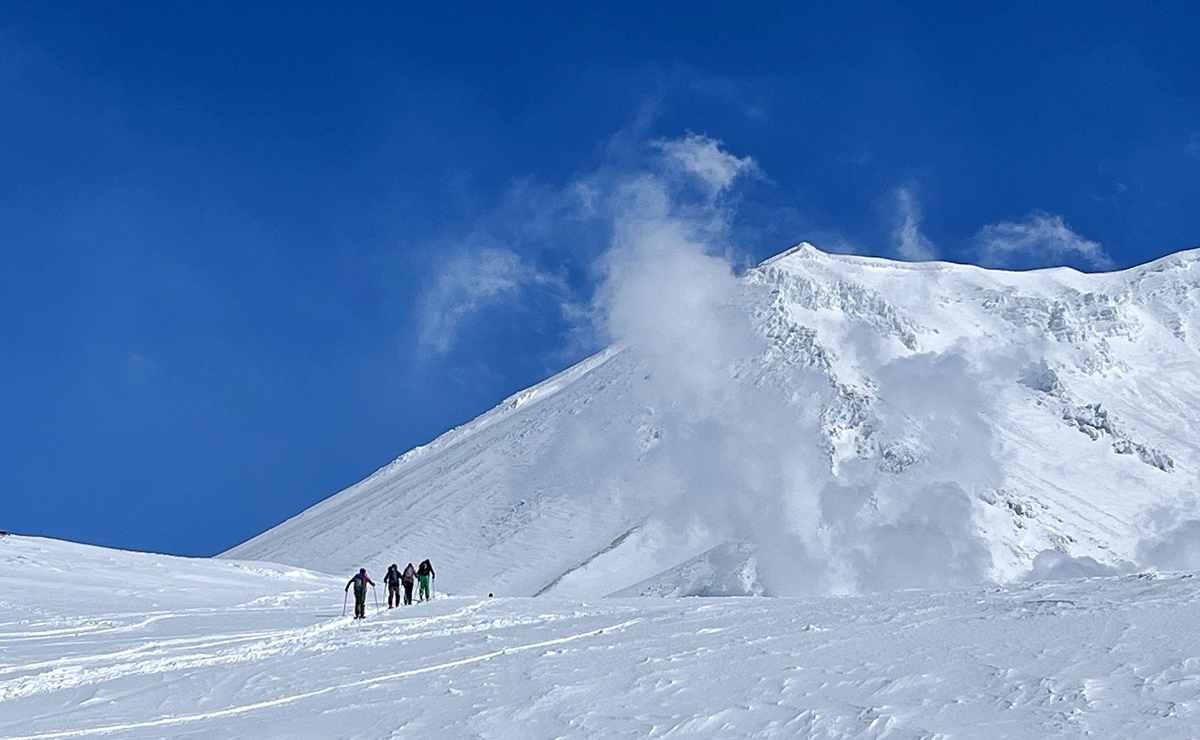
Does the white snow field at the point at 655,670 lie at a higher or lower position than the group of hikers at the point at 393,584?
lower

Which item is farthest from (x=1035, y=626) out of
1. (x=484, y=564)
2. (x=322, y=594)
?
(x=484, y=564)

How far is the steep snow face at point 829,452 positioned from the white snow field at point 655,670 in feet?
182

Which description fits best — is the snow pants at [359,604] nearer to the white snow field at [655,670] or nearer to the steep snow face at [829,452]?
the white snow field at [655,670]

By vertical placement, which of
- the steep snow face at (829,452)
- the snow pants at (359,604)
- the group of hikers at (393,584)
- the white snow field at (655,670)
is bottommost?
the white snow field at (655,670)

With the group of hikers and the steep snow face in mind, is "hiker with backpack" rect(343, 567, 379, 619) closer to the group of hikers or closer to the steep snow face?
the group of hikers

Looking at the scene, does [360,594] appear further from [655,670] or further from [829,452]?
[829,452]

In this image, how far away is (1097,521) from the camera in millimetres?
95750

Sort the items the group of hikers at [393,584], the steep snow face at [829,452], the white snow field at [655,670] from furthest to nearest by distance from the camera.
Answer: the steep snow face at [829,452]
the group of hikers at [393,584]
the white snow field at [655,670]

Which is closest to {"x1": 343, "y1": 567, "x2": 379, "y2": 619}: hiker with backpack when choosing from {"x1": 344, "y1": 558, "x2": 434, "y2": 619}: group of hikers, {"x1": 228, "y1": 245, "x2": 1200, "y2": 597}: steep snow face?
{"x1": 344, "y1": 558, "x2": 434, "y2": 619}: group of hikers

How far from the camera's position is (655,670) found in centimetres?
1584

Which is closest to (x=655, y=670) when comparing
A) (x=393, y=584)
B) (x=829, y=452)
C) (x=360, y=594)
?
(x=360, y=594)

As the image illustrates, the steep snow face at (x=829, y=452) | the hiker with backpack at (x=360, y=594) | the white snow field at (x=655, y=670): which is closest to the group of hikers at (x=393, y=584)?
the hiker with backpack at (x=360, y=594)

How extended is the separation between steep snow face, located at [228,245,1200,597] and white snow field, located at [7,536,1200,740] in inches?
2182

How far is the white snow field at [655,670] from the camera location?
12.1 metres
